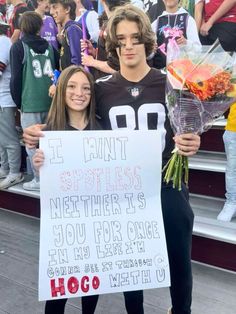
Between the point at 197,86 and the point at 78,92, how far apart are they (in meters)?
0.55

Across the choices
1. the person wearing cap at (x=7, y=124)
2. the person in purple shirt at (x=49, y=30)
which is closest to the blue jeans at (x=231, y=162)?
the person wearing cap at (x=7, y=124)

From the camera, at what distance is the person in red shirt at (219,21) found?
10.9ft

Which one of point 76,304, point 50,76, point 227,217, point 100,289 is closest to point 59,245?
point 100,289

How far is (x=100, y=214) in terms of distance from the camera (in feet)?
5.67

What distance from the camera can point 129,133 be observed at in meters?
1.70

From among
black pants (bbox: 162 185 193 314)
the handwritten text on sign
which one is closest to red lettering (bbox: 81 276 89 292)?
the handwritten text on sign

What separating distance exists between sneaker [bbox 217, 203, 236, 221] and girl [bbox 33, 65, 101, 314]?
1.42 meters

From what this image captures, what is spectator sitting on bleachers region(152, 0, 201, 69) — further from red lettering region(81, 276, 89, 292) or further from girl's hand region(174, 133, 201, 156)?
red lettering region(81, 276, 89, 292)

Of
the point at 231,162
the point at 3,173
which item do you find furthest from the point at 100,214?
the point at 3,173

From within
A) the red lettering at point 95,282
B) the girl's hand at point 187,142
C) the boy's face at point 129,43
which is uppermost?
the boy's face at point 129,43

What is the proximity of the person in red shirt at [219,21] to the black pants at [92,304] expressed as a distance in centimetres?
231

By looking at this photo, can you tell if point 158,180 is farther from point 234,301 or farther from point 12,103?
point 12,103

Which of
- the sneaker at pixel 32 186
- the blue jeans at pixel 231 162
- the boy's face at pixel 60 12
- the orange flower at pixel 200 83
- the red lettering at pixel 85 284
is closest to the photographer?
the orange flower at pixel 200 83

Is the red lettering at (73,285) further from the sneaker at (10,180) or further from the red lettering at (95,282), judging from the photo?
the sneaker at (10,180)
